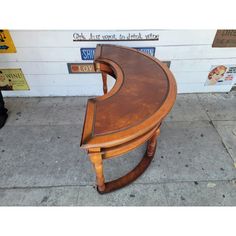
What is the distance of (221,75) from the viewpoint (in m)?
2.26

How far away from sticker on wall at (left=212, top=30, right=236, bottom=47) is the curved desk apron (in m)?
0.92

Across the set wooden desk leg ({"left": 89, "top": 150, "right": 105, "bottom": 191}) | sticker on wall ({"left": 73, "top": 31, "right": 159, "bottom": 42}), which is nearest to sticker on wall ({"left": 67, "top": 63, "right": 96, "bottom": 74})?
sticker on wall ({"left": 73, "top": 31, "right": 159, "bottom": 42})

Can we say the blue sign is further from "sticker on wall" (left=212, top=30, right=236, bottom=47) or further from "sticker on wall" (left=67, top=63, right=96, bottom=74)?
"sticker on wall" (left=212, top=30, right=236, bottom=47)

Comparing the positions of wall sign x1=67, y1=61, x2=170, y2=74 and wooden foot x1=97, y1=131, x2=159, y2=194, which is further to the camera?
wall sign x1=67, y1=61, x2=170, y2=74

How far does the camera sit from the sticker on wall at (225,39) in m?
1.92

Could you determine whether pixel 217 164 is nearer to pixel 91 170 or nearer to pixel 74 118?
pixel 91 170

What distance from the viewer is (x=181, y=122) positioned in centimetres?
202

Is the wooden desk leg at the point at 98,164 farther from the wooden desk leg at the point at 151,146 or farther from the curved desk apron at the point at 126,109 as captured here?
the wooden desk leg at the point at 151,146

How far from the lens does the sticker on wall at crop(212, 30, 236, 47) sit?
1.92 m

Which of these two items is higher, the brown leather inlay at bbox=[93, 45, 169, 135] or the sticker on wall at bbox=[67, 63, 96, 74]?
the brown leather inlay at bbox=[93, 45, 169, 135]

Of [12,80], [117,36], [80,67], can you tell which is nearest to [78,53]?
[80,67]

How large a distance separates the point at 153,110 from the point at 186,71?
1327 mm

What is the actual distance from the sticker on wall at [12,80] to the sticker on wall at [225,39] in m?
2.13

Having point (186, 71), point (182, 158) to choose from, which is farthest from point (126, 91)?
point (186, 71)
